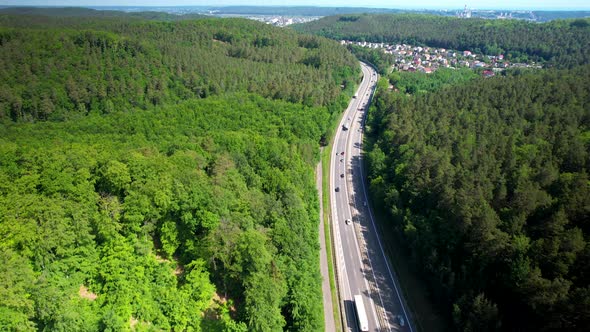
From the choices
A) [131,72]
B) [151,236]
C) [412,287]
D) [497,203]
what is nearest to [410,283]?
[412,287]

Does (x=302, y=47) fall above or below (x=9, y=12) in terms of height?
below

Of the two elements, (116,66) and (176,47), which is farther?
(176,47)

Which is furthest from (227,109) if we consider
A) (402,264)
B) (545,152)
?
(545,152)

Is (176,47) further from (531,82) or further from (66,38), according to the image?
(531,82)

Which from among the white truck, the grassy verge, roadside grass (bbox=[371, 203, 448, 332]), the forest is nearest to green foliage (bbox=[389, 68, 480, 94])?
the grassy verge

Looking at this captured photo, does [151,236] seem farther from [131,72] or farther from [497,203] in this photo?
[131,72]

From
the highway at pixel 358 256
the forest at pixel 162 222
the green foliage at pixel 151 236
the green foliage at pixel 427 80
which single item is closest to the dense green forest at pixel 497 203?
the highway at pixel 358 256
